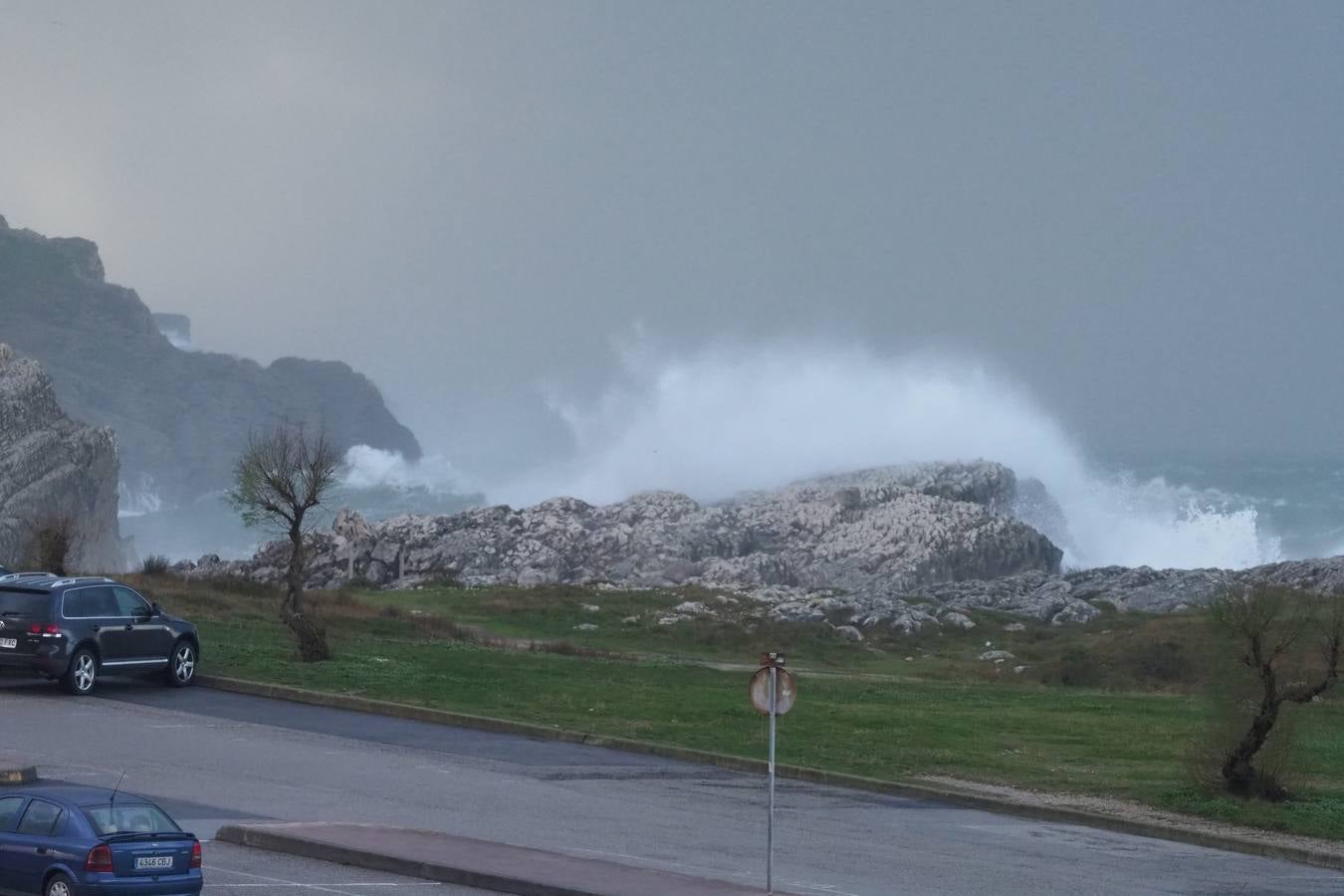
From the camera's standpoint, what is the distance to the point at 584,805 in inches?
800

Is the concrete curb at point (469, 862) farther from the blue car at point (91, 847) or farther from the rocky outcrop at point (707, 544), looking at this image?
the rocky outcrop at point (707, 544)

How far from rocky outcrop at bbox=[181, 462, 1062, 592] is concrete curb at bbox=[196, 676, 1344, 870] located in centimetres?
4683

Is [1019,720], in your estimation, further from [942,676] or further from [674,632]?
[674,632]

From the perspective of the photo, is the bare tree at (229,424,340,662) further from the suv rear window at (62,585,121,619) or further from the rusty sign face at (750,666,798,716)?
the rusty sign face at (750,666,798,716)

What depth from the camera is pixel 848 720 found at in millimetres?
30984

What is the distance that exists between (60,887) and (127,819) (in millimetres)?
668

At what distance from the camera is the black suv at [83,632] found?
26.7m

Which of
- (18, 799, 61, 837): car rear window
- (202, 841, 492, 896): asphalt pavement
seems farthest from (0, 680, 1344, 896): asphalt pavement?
(18, 799, 61, 837): car rear window

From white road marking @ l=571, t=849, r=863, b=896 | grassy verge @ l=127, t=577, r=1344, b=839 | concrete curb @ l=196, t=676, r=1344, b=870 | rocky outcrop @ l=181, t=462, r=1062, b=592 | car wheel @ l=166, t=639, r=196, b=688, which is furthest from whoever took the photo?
rocky outcrop @ l=181, t=462, r=1062, b=592

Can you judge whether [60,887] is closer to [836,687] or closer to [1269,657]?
[1269,657]

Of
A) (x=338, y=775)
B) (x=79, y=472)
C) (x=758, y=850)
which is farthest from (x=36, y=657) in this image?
(x=79, y=472)

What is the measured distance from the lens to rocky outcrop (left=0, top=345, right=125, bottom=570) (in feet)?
359

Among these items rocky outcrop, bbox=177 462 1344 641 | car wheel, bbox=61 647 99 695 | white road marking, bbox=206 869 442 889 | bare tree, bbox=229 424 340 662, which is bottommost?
white road marking, bbox=206 869 442 889

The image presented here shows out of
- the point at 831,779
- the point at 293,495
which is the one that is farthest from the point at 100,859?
the point at 293,495
